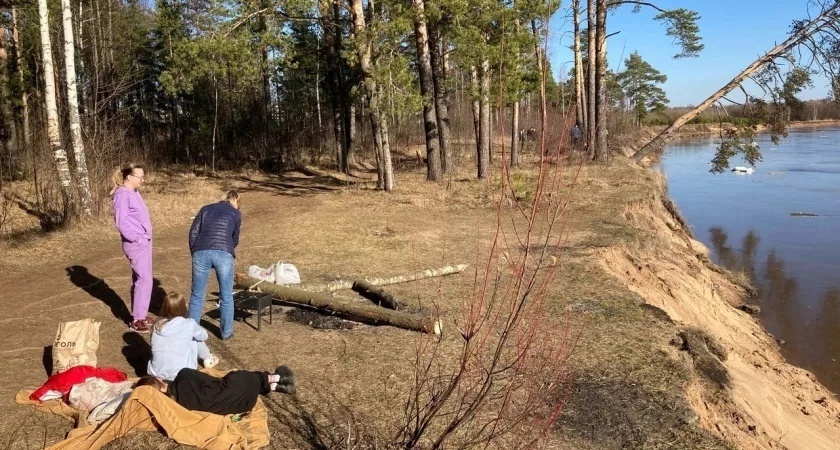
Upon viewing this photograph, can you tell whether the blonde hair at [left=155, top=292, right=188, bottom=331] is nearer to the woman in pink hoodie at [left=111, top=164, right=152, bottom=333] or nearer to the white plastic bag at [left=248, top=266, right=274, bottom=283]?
the woman in pink hoodie at [left=111, top=164, right=152, bottom=333]

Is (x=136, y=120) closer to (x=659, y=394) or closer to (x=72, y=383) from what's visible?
(x=72, y=383)

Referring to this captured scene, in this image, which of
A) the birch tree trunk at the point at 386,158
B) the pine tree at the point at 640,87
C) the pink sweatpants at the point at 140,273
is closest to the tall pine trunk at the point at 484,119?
the birch tree trunk at the point at 386,158

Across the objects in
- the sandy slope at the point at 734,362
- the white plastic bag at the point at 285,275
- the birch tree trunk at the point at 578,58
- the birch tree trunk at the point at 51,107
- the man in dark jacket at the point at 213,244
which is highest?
the birch tree trunk at the point at 578,58

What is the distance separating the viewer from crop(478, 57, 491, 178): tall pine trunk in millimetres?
15172

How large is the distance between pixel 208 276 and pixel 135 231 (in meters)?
1.04

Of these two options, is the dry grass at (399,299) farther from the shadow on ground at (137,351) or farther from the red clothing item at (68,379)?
the red clothing item at (68,379)

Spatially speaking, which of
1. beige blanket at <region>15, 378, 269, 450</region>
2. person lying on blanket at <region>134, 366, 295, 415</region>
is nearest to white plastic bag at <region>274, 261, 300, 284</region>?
person lying on blanket at <region>134, 366, 295, 415</region>

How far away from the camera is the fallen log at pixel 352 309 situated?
21.9 feet

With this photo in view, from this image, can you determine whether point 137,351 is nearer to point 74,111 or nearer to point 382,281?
point 382,281

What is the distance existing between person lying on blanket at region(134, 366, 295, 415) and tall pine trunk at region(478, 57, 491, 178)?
11510 mm

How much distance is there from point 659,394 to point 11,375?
582 cm

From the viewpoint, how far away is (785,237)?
1798 centimetres

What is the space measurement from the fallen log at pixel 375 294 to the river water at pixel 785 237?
6.60m

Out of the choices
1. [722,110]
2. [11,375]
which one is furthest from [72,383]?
[722,110]
